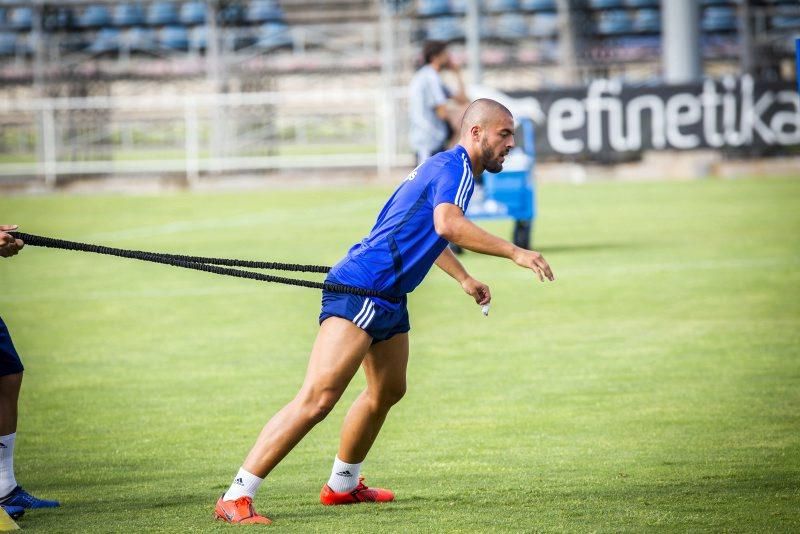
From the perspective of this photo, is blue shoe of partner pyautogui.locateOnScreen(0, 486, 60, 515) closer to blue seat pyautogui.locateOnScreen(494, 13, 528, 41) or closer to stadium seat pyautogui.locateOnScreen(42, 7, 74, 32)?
stadium seat pyautogui.locateOnScreen(42, 7, 74, 32)

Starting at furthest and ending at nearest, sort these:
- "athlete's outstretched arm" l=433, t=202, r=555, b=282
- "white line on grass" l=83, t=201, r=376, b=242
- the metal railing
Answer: the metal railing → "white line on grass" l=83, t=201, r=376, b=242 → "athlete's outstretched arm" l=433, t=202, r=555, b=282

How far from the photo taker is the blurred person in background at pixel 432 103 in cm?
1587

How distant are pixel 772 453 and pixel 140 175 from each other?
2675 centimetres

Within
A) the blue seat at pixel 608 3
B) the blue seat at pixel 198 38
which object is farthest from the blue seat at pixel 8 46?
the blue seat at pixel 608 3

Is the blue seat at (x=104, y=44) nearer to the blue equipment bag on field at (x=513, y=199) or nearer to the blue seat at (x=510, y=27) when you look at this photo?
the blue seat at (x=510, y=27)

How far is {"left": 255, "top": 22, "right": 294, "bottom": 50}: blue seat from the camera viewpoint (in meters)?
40.0

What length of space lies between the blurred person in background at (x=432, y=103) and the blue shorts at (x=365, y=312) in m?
10.3

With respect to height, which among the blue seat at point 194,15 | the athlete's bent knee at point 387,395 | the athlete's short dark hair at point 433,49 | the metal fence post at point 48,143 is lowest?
the athlete's bent knee at point 387,395

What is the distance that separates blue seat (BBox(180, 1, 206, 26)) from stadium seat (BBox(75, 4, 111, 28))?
8.70 ft

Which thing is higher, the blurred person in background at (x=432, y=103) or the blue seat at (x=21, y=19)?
the blue seat at (x=21, y=19)

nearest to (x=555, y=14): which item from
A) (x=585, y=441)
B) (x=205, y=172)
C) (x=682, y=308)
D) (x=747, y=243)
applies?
(x=205, y=172)

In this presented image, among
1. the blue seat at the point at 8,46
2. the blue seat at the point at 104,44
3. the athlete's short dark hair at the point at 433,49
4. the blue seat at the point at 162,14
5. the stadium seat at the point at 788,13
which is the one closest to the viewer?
the athlete's short dark hair at the point at 433,49

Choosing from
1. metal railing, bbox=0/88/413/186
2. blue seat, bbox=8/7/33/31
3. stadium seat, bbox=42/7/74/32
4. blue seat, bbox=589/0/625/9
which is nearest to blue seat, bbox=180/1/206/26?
blue seat, bbox=8/7/33/31

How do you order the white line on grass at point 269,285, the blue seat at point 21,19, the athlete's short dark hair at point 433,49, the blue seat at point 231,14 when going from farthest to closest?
1. the blue seat at point 21,19
2. the blue seat at point 231,14
3. the athlete's short dark hair at point 433,49
4. the white line on grass at point 269,285
